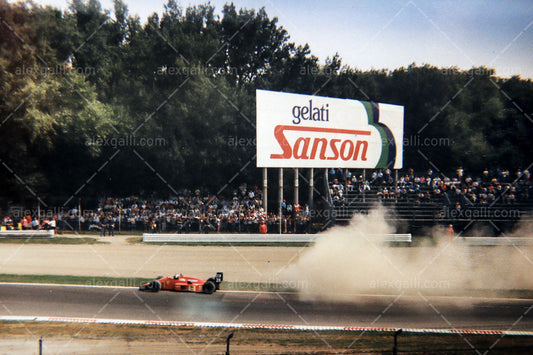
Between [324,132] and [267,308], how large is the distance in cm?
1715

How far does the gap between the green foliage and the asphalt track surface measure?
66.7ft

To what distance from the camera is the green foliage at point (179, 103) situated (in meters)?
33.6

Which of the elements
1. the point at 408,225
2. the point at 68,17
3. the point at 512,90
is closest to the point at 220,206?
the point at 408,225

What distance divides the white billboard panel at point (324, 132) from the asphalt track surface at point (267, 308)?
43.5ft

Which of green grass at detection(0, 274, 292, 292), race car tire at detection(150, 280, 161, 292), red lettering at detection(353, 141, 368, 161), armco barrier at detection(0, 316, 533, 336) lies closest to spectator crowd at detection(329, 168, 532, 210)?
red lettering at detection(353, 141, 368, 161)

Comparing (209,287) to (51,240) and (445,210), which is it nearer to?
(51,240)

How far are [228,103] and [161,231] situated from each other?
1276 cm

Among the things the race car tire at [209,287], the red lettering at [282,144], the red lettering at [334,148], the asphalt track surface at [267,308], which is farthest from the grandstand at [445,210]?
the race car tire at [209,287]

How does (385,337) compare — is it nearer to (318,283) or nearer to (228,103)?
(318,283)

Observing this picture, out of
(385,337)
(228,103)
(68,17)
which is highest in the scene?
(68,17)

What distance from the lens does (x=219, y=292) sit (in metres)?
16.8

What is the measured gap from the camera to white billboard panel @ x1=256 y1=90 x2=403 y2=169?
2797 cm

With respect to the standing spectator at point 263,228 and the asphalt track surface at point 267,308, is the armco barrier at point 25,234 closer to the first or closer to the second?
the asphalt track surface at point 267,308

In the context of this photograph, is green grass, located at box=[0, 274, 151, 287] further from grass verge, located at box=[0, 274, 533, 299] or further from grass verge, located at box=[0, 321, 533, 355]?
grass verge, located at box=[0, 321, 533, 355]
